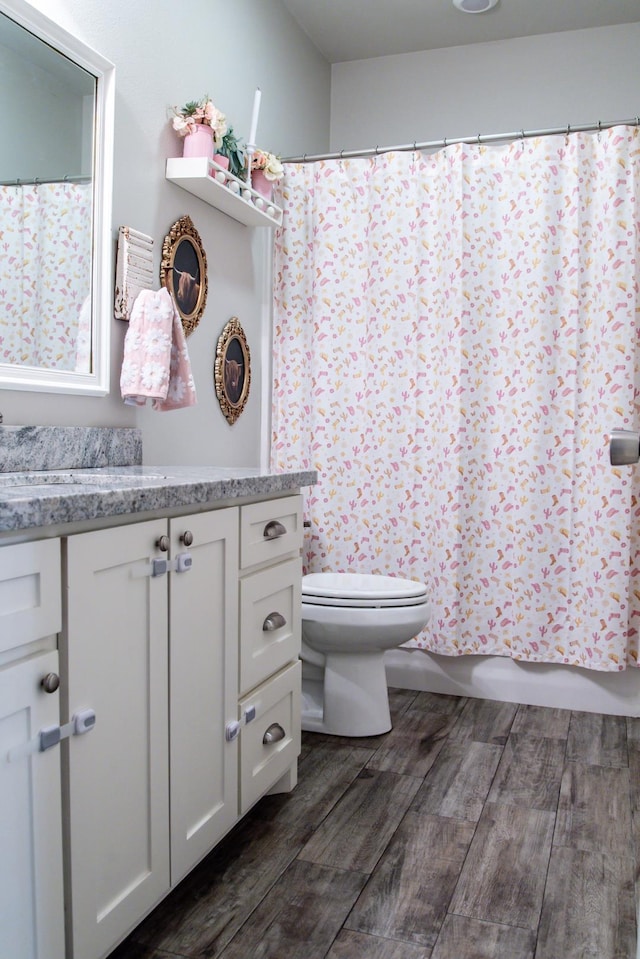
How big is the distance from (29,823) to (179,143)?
1882 mm

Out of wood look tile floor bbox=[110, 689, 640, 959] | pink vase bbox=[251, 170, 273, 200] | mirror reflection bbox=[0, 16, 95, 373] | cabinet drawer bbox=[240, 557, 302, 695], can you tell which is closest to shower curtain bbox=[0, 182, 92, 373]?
mirror reflection bbox=[0, 16, 95, 373]

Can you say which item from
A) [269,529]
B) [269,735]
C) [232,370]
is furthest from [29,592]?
[232,370]

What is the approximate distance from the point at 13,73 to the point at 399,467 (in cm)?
173

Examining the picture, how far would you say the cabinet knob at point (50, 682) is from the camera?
1.12 m

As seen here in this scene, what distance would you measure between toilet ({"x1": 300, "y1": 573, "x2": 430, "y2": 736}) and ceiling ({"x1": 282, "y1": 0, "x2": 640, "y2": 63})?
220 centimetres

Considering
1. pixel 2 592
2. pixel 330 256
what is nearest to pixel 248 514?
pixel 2 592

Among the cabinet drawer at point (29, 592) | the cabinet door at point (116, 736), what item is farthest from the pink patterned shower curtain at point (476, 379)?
the cabinet drawer at point (29, 592)

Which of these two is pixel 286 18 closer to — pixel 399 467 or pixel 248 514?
pixel 399 467

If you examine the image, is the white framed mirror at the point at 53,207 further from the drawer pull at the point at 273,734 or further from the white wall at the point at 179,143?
the drawer pull at the point at 273,734

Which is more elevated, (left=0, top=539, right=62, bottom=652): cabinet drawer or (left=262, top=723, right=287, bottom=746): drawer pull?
(left=0, top=539, right=62, bottom=652): cabinet drawer

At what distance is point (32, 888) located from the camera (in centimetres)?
110

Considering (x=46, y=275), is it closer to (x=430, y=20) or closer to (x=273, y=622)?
(x=273, y=622)

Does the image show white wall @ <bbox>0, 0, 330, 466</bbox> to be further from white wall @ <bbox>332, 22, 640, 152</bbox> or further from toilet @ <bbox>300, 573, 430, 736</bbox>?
toilet @ <bbox>300, 573, 430, 736</bbox>

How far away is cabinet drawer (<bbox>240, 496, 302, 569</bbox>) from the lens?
1.74 metres
